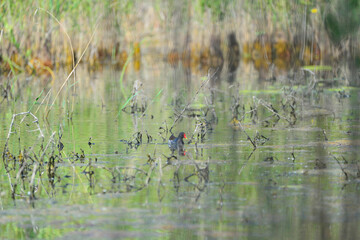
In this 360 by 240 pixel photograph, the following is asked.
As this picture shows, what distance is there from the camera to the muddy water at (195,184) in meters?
5.14

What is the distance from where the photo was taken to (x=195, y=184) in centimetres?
639

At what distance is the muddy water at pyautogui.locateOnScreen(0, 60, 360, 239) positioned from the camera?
514cm

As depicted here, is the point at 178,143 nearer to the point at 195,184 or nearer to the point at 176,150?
the point at 176,150

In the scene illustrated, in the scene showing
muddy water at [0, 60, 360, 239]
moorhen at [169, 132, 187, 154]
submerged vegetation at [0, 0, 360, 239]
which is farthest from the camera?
moorhen at [169, 132, 187, 154]

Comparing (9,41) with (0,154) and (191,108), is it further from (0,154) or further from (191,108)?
(0,154)

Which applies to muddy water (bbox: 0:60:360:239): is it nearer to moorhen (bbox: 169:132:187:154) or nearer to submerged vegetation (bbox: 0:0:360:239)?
submerged vegetation (bbox: 0:0:360:239)

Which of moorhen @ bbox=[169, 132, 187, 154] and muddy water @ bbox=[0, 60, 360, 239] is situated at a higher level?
moorhen @ bbox=[169, 132, 187, 154]

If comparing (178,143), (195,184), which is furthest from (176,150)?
(195,184)

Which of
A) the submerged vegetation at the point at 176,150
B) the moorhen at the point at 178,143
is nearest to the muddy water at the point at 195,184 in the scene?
the submerged vegetation at the point at 176,150

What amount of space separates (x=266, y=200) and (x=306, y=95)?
8135 mm

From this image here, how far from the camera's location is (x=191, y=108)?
12.4m

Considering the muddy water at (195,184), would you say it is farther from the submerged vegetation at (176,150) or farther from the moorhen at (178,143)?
the moorhen at (178,143)

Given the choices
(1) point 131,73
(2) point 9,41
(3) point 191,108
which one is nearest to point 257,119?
(3) point 191,108

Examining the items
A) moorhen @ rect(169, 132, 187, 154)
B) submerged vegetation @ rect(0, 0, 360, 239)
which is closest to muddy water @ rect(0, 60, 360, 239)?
submerged vegetation @ rect(0, 0, 360, 239)
